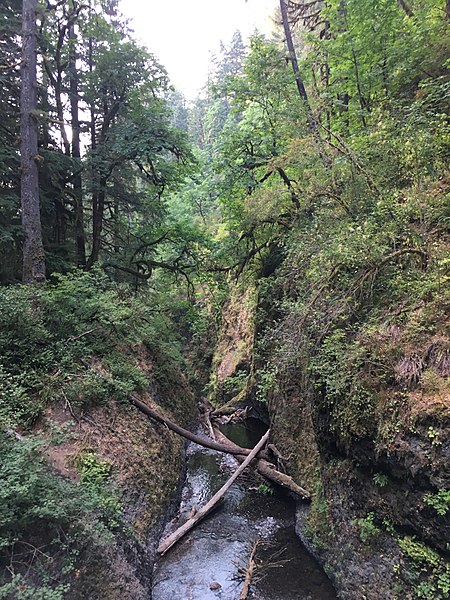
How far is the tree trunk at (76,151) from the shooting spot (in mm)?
11883

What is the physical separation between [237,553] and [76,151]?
40.0ft

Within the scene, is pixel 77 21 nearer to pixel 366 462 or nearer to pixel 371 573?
pixel 366 462

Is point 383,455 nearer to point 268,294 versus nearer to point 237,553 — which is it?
point 237,553

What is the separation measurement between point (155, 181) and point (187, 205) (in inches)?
801

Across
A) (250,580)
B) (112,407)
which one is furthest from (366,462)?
(112,407)

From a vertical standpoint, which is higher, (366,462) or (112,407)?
(112,407)

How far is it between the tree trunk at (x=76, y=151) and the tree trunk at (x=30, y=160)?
231 centimetres

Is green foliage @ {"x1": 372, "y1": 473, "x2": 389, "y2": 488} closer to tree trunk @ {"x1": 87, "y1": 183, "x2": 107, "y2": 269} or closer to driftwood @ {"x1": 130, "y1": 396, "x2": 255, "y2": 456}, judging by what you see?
driftwood @ {"x1": 130, "y1": 396, "x2": 255, "y2": 456}

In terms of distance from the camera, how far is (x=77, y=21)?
1183 cm

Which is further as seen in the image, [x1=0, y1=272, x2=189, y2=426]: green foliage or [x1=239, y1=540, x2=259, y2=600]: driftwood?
[x1=0, y1=272, x2=189, y2=426]: green foliage

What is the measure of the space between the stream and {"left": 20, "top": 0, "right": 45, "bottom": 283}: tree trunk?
6667 millimetres

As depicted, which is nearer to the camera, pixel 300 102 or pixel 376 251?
pixel 376 251

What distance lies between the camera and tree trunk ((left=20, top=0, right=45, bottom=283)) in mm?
8914

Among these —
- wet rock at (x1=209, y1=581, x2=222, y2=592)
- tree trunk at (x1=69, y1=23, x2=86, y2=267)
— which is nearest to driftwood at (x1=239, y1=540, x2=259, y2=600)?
wet rock at (x1=209, y1=581, x2=222, y2=592)
